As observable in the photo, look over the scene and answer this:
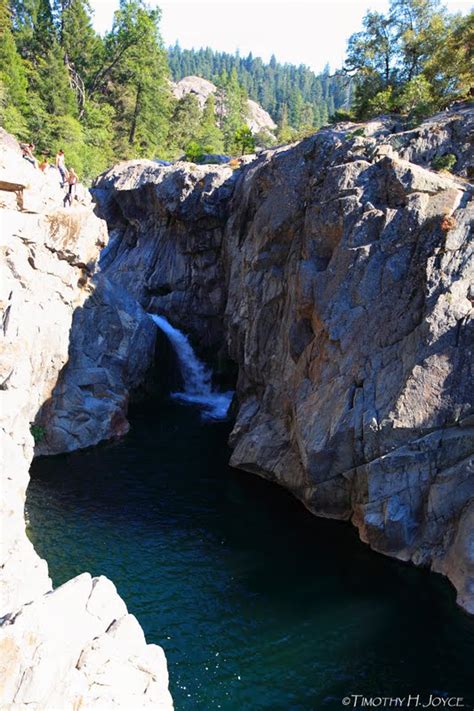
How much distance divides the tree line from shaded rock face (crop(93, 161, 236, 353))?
A: 9739mm

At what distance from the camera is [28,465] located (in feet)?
71.3

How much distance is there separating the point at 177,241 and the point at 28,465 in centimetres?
2961

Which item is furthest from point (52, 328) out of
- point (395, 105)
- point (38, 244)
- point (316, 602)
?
point (395, 105)

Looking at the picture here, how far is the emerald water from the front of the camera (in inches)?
615

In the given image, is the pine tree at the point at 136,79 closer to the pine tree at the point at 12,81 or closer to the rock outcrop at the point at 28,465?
the pine tree at the point at 12,81

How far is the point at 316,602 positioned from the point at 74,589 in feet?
30.7

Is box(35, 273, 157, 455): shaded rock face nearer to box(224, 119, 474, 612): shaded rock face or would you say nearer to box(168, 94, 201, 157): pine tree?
box(224, 119, 474, 612): shaded rock face

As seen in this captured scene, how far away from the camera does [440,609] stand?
18.7 metres

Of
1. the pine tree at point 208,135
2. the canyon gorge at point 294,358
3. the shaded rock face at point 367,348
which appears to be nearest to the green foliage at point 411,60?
the canyon gorge at point 294,358

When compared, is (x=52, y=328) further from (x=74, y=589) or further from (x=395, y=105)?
(x=395, y=105)

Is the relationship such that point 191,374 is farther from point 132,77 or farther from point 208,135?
point 208,135

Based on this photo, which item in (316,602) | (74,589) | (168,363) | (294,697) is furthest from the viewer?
(168,363)

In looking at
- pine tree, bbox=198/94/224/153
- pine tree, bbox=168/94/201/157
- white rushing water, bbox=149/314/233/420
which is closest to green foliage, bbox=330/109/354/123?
white rushing water, bbox=149/314/233/420

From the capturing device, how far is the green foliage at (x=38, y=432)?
30.6 m
